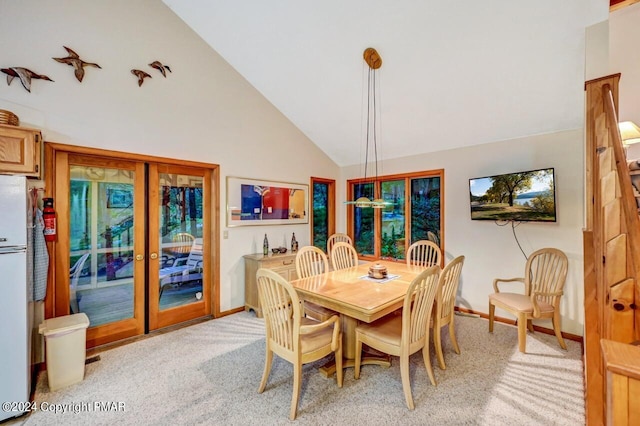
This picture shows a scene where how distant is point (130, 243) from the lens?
3295mm

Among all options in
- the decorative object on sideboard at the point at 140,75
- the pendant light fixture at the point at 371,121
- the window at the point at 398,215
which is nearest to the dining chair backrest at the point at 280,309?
the pendant light fixture at the point at 371,121

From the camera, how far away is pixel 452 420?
6.46 feet

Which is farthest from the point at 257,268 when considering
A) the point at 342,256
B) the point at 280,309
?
the point at 280,309

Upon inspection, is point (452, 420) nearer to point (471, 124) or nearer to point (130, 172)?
point (471, 124)

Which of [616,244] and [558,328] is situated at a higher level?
[616,244]

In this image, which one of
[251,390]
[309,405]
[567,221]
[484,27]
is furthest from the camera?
[567,221]

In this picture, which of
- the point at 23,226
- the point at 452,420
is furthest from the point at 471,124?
the point at 23,226

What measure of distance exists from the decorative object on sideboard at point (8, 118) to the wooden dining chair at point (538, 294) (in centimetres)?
498

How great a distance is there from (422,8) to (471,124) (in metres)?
1.65

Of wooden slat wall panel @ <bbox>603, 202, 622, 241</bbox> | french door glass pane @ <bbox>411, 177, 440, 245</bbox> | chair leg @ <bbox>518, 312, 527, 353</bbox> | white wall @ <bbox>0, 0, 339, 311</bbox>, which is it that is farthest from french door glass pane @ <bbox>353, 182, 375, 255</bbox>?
wooden slat wall panel @ <bbox>603, 202, 622, 241</bbox>

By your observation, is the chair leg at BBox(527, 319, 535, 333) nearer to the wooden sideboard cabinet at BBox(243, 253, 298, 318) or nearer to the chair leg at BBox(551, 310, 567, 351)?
the chair leg at BBox(551, 310, 567, 351)

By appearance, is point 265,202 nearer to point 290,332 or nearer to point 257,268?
point 257,268

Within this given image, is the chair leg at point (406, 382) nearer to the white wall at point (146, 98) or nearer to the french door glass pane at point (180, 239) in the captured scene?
the white wall at point (146, 98)

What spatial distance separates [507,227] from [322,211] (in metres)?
3.04
